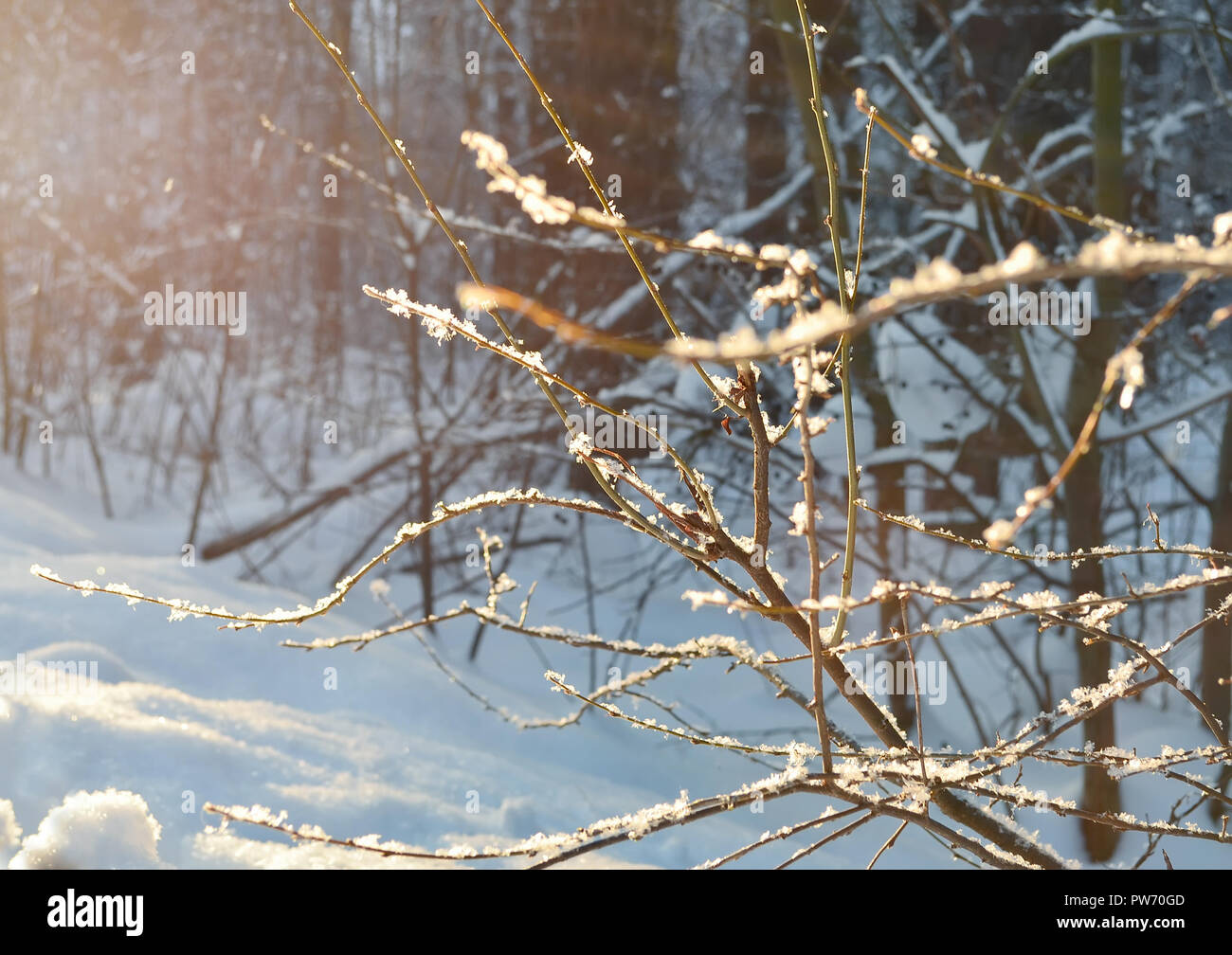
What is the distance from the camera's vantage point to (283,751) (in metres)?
2.17

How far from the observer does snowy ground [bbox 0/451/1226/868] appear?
1.64 meters

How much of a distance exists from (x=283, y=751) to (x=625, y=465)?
1.61 m

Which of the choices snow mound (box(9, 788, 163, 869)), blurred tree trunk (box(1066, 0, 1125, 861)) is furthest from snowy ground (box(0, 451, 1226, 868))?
blurred tree trunk (box(1066, 0, 1125, 861))

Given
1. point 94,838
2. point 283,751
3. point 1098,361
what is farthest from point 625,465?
point 1098,361

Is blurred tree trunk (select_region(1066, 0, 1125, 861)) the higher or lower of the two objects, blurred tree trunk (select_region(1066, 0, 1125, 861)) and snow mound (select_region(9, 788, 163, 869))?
the higher

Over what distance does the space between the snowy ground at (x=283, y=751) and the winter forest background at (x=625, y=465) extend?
1 cm

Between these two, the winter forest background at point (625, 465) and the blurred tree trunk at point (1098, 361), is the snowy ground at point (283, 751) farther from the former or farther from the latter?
the blurred tree trunk at point (1098, 361)

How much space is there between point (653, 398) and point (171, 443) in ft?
17.3

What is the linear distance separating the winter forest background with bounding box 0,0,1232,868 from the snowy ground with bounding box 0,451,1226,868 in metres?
0.01

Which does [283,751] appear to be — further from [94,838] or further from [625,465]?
[625,465]

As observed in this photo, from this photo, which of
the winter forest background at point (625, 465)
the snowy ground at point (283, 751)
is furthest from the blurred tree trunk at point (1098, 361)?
the snowy ground at point (283, 751)

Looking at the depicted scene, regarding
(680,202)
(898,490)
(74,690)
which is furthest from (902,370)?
(74,690)

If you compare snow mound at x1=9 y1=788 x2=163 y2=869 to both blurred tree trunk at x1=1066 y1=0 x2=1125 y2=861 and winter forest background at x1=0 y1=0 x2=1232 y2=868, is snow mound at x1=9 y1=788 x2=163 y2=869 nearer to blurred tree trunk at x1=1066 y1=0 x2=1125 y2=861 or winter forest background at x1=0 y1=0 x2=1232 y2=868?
winter forest background at x1=0 y1=0 x2=1232 y2=868
